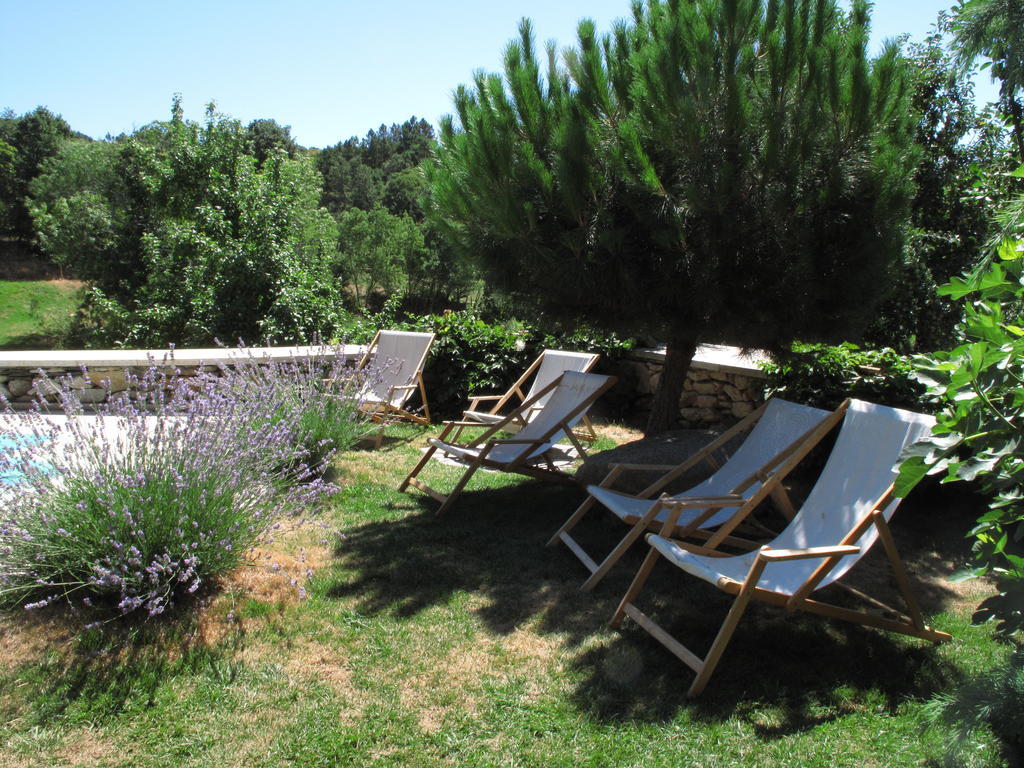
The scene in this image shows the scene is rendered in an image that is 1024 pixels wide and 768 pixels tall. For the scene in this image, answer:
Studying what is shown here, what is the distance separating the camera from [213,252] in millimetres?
10867

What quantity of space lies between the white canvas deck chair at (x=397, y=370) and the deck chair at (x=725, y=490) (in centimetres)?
299

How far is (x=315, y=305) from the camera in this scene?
35.0ft

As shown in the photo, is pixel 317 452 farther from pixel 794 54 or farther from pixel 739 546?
pixel 794 54

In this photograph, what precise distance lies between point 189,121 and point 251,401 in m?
11.4

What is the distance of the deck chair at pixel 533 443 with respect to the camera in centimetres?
459

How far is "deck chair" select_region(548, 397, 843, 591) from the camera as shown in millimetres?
3188

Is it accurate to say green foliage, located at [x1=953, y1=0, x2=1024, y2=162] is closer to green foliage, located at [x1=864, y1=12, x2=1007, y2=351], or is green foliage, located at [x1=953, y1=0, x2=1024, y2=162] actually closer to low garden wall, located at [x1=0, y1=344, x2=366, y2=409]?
green foliage, located at [x1=864, y1=12, x2=1007, y2=351]

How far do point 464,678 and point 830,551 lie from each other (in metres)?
1.43

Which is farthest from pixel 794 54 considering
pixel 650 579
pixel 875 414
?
pixel 650 579

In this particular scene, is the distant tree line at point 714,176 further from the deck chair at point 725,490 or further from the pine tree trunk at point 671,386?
the deck chair at point 725,490

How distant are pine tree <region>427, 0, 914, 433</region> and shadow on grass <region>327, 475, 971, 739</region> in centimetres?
146

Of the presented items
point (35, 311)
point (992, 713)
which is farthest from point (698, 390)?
point (35, 311)

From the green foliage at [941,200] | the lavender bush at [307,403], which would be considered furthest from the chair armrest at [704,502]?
the green foliage at [941,200]

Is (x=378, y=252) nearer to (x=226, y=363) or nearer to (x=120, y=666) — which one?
(x=226, y=363)
